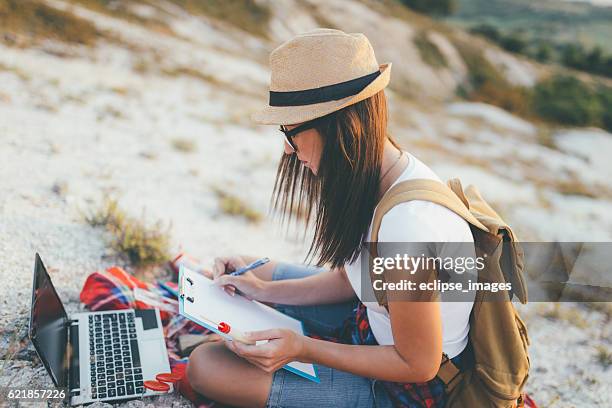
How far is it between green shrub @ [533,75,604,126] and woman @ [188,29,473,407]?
1844cm

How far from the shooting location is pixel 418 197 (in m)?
1.79

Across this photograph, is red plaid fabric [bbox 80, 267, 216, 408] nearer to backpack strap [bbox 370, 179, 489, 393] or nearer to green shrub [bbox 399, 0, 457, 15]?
backpack strap [bbox 370, 179, 489, 393]

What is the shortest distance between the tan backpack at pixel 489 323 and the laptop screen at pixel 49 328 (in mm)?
1219

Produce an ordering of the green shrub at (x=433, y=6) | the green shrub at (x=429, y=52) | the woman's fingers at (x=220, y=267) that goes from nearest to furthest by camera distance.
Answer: the woman's fingers at (x=220, y=267) → the green shrub at (x=429, y=52) → the green shrub at (x=433, y=6)

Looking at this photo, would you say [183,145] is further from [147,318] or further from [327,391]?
[327,391]

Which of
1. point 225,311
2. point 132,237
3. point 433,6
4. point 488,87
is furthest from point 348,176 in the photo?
point 433,6

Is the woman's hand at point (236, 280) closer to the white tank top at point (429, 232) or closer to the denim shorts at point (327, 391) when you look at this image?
the denim shorts at point (327, 391)

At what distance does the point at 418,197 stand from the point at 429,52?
19247 millimetres

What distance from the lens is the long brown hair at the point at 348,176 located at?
1.84 metres

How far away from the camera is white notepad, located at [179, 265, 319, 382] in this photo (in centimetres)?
208

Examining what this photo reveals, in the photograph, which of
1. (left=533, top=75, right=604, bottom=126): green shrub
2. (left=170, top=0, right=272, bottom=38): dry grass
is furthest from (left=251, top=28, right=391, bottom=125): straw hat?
(left=533, top=75, right=604, bottom=126): green shrub

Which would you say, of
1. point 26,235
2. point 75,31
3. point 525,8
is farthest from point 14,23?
point 525,8

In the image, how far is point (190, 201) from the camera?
15.3 feet

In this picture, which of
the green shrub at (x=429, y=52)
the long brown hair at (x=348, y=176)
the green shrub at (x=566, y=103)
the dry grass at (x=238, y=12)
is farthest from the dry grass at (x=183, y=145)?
the green shrub at (x=566, y=103)
